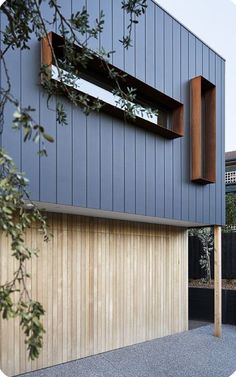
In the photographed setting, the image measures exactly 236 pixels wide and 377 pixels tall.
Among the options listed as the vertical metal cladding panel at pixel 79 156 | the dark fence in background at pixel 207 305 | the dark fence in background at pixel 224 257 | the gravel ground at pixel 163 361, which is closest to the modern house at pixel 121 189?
the vertical metal cladding panel at pixel 79 156

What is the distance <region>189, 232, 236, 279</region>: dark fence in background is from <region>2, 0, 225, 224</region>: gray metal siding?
2.54 m

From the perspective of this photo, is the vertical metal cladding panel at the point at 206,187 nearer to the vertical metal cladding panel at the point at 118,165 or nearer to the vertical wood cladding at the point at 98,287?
the vertical wood cladding at the point at 98,287

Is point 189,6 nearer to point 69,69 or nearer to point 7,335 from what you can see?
point 69,69

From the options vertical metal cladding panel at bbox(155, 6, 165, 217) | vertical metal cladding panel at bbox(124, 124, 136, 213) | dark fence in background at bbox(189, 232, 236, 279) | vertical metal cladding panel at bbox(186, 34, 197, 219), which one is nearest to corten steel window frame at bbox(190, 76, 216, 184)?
vertical metal cladding panel at bbox(186, 34, 197, 219)

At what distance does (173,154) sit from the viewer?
6492 mm

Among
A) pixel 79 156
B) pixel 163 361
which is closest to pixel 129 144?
pixel 79 156

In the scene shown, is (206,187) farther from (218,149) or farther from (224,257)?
(224,257)

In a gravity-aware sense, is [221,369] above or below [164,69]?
below

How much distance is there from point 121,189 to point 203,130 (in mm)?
2710

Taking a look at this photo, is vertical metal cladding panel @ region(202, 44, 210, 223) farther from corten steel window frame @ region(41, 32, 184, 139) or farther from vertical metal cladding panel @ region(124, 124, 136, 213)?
vertical metal cladding panel @ region(124, 124, 136, 213)

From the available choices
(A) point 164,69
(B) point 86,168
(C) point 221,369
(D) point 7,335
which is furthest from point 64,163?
(C) point 221,369

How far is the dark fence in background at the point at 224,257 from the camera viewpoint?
389 inches

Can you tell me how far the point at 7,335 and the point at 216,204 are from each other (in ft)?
14.6

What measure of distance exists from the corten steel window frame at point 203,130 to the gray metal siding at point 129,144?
0.12m
